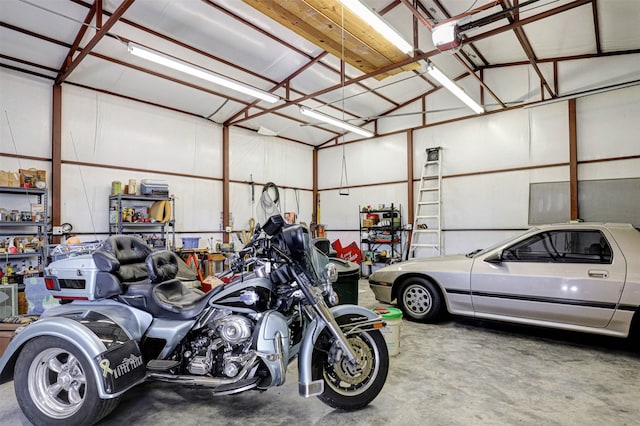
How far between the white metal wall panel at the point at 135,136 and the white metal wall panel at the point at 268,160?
507mm

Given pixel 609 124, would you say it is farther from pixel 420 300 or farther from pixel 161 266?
pixel 161 266

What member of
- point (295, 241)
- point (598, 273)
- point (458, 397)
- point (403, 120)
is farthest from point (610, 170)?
point (295, 241)

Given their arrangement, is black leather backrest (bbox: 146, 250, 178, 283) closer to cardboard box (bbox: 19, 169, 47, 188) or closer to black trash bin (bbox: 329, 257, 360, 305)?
black trash bin (bbox: 329, 257, 360, 305)

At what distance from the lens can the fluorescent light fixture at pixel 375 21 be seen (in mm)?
3324

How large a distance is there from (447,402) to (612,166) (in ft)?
18.8

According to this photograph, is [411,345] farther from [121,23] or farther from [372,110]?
[372,110]

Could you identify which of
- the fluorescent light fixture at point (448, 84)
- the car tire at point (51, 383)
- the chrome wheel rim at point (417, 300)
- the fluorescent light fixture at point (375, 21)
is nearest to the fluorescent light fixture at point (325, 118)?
the fluorescent light fixture at point (448, 84)

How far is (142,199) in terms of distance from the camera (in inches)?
243

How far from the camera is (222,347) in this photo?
2070 millimetres

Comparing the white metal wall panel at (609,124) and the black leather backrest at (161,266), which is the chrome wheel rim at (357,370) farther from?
the white metal wall panel at (609,124)

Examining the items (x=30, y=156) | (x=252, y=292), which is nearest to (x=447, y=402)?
(x=252, y=292)

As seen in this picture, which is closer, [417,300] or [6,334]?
[6,334]

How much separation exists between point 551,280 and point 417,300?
144 centimetres

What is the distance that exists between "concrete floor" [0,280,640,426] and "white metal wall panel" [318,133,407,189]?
5.66 meters
